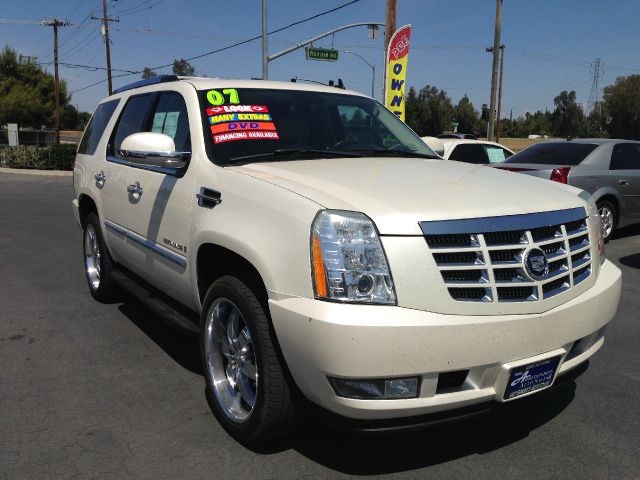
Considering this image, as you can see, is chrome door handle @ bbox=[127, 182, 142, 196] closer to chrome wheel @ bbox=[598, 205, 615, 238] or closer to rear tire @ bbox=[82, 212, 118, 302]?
rear tire @ bbox=[82, 212, 118, 302]

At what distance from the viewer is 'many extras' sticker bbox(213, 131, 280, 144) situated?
3453 millimetres

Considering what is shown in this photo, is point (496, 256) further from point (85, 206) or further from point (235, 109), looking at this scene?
point (85, 206)

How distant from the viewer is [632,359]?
4.18m

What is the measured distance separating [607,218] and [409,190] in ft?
24.5

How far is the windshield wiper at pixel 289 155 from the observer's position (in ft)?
11.0

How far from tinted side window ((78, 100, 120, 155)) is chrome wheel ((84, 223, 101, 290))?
0.74m

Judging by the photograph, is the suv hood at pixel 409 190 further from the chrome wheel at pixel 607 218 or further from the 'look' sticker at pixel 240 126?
the chrome wheel at pixel 607 218

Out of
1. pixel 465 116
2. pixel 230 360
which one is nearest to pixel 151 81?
pixel 230 360

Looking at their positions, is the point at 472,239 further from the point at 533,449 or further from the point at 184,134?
the point at 184,134

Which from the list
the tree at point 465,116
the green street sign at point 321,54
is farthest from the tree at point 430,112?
the green street sign at point 321,54

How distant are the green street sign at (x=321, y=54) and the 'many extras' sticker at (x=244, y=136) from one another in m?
21.0

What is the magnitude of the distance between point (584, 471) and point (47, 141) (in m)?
37.4

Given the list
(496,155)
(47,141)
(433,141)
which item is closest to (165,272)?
(433,141)

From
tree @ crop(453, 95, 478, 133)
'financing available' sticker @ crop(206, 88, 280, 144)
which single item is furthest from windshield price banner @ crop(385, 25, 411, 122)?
tree @ crop(453, 95, 478, 133)
